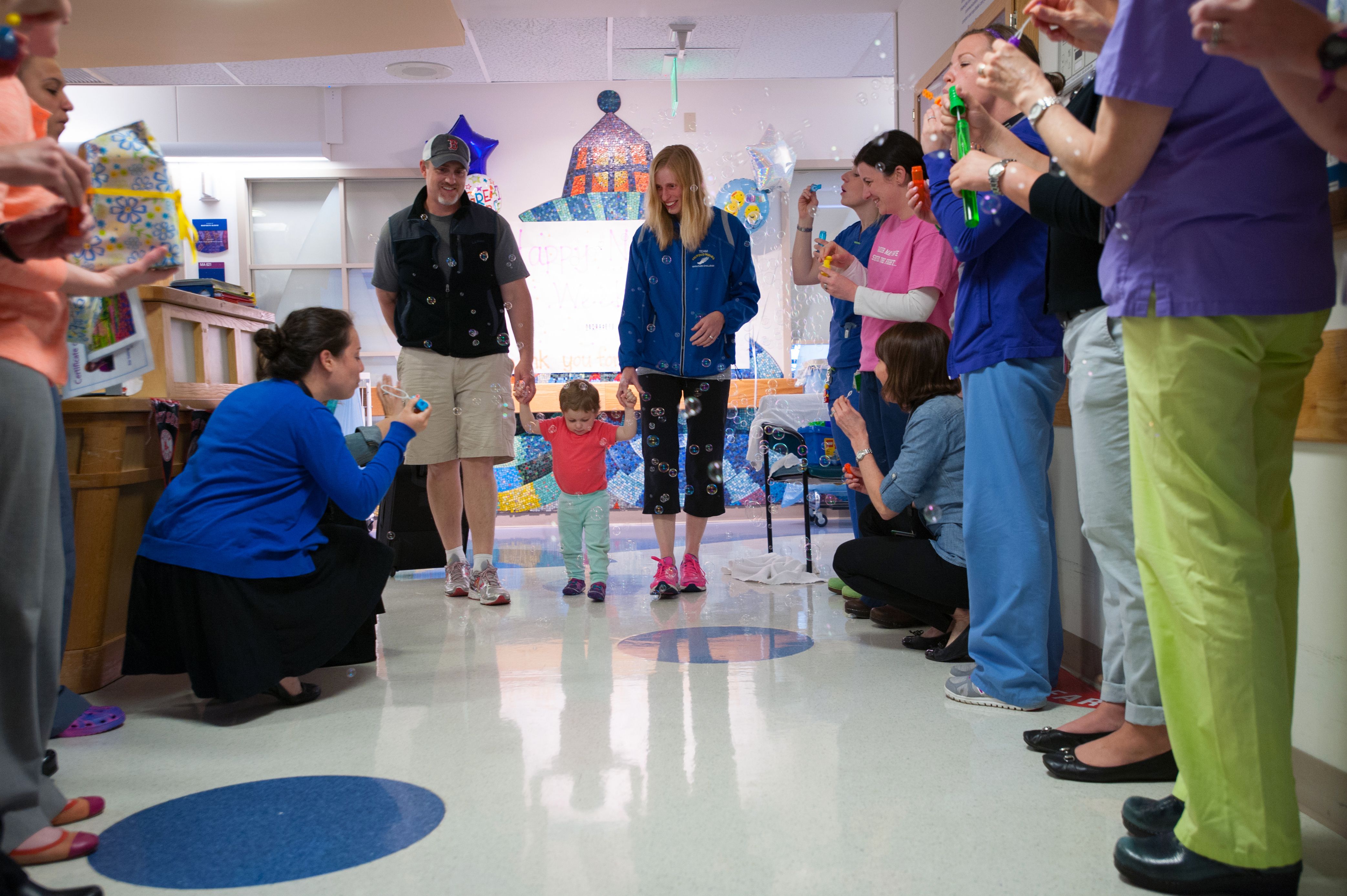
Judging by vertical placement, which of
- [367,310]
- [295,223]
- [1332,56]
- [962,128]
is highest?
[295,223]

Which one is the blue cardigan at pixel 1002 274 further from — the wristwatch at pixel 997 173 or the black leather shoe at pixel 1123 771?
the black leather shoe at pixel 1123 771

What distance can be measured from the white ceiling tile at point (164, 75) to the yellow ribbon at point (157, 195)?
488 centimetres

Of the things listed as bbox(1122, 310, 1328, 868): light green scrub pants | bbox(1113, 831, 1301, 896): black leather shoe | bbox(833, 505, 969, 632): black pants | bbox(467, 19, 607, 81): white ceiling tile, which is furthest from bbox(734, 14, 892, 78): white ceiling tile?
bbox(1113, 831, 1301, 896): black leather shoe

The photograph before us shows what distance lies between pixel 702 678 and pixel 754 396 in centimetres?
399

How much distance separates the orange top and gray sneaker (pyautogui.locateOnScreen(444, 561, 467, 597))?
7.67 ft

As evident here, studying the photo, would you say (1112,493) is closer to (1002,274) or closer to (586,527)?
(1002,274)

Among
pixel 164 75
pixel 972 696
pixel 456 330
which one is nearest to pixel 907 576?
pixel 972 696

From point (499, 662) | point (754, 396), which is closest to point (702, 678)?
point (499, 662)

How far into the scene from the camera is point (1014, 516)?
6.79ft

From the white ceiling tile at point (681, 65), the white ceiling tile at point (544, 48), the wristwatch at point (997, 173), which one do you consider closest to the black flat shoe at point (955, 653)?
the wristwatch at point (997, 173)

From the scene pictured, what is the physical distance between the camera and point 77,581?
2.34m

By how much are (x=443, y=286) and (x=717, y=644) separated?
1689 mm

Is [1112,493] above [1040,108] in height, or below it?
below

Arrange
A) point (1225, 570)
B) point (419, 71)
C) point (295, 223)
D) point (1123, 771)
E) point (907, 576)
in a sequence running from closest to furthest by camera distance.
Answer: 1. point (1225, 570)
2. point (1123, 771)
3. point (907, 576)
4. point (419, 71)
5. point (295, 223)
